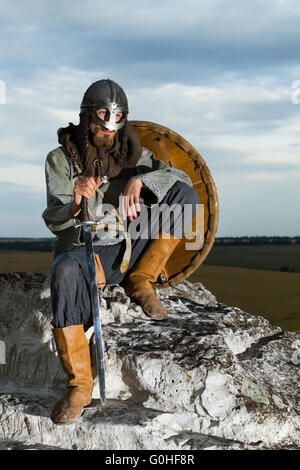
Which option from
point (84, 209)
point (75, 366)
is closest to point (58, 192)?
point (84, 209)

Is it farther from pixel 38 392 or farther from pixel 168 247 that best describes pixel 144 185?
pixel 38 392

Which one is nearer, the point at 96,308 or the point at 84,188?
the point at 96,308

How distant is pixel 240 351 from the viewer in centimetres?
422

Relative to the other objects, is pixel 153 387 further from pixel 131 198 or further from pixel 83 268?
pixel 131 198

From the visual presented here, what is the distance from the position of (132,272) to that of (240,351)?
3.29 ft

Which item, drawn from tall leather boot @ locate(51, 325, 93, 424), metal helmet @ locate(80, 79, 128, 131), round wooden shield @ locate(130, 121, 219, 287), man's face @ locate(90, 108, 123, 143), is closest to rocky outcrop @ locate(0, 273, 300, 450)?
tall leather boot @ locate(51, 325, 93, 424)

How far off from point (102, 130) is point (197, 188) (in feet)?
3.88

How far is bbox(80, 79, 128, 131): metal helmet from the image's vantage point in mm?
3945

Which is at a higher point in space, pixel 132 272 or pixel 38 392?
pixel 132 272

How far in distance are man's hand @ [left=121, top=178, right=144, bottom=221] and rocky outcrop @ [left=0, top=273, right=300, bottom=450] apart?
0.61m

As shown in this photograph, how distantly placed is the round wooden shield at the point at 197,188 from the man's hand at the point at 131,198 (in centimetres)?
91

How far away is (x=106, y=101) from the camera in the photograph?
3936mm
